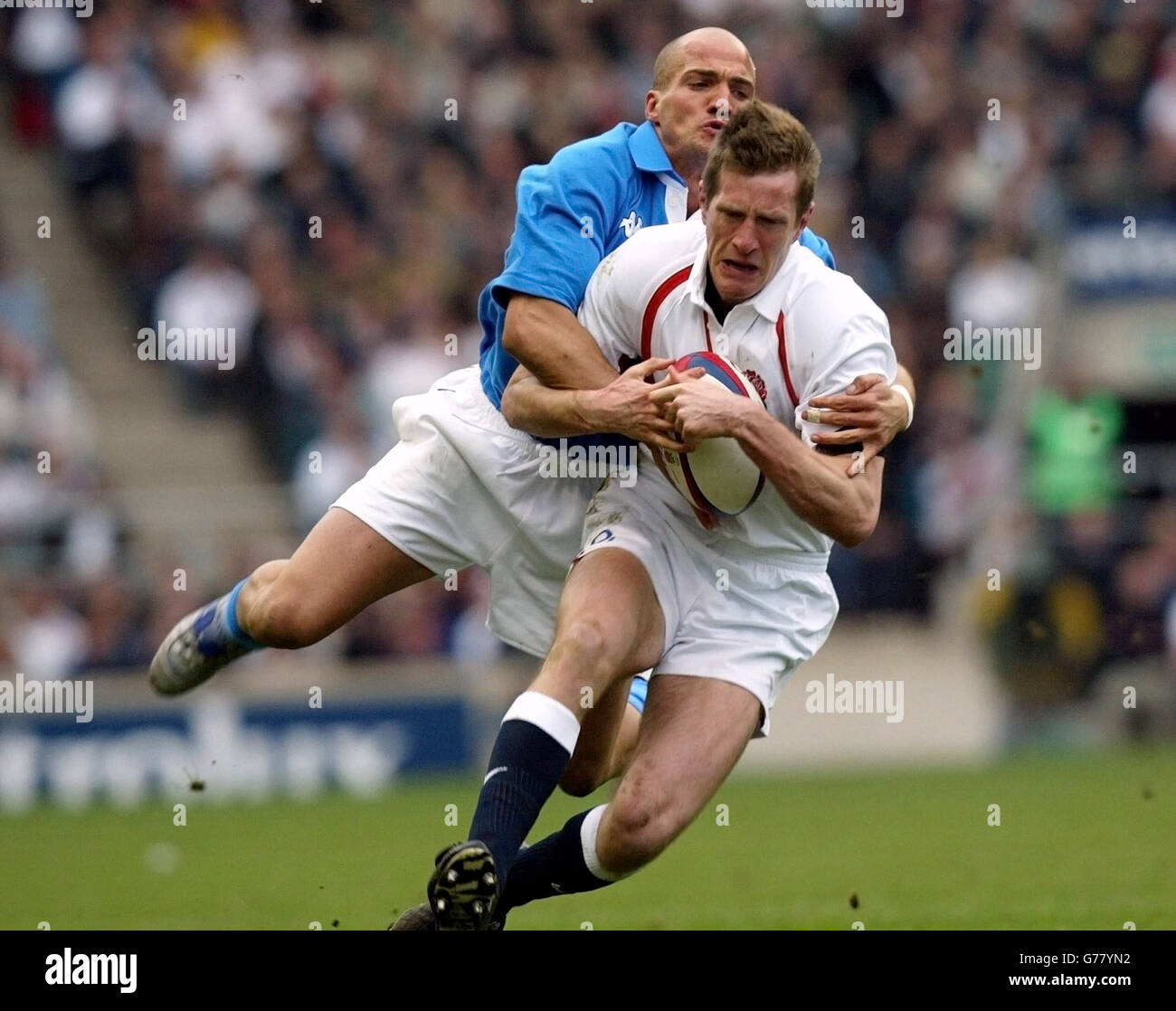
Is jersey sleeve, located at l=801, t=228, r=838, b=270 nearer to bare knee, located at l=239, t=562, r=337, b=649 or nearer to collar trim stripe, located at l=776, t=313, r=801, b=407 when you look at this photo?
collar trim stripe, located at l=776, t=313, r=801, b=407

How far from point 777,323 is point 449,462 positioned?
4.62ft

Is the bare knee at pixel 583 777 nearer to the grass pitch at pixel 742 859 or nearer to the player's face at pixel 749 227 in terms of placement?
the grass pitch at pixel 742 859

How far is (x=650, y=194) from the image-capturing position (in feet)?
23.4

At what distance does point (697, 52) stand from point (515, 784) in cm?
260

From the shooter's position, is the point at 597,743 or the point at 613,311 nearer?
the point at 613,311

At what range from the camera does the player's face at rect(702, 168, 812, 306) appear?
626 cm

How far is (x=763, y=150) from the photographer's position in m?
6.21

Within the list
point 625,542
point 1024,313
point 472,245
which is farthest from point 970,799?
point 625,542

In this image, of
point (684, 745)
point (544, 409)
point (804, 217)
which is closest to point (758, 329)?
point (804, 217)

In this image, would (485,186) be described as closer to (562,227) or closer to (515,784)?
(562,227)

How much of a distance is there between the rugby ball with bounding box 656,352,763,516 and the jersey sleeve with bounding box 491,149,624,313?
540 millimetres

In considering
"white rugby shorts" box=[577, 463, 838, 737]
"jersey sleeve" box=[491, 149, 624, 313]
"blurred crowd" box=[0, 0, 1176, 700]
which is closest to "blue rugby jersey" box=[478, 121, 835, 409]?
"jersey sleeve" box=[491, 149, 624, 313]

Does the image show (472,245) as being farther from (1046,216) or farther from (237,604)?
(237,604)

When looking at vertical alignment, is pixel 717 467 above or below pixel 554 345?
below
